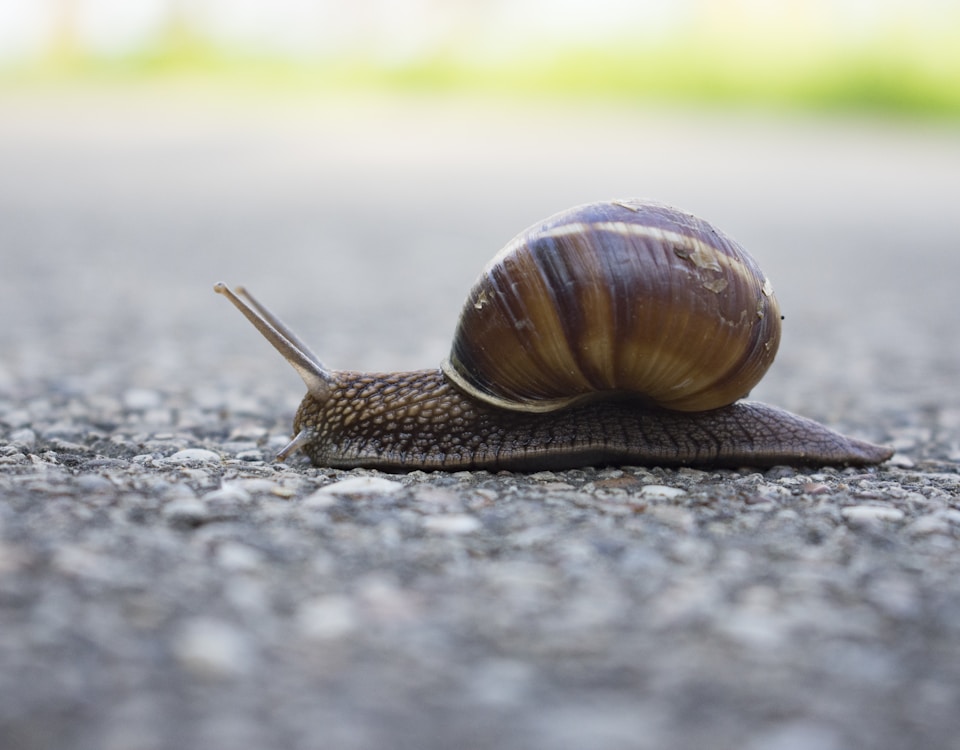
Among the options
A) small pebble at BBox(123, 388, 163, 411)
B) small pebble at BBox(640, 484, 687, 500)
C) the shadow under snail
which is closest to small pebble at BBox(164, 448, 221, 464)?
the shadow under snail

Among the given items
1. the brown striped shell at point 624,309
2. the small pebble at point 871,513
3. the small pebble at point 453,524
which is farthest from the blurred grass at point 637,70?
the small pebble at point 453,524

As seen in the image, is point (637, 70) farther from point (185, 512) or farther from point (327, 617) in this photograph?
point (327, 617)

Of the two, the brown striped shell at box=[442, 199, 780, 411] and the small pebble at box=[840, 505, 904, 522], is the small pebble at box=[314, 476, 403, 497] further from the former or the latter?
the small pebble at box=[840, 505, 904, 522]

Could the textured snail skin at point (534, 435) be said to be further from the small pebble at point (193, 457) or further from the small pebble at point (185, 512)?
the small pebble at point (185, 512)

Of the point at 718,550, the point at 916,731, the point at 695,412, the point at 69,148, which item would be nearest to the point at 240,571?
the point at 718,550

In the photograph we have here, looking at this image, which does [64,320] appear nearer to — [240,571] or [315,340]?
[315,340]
